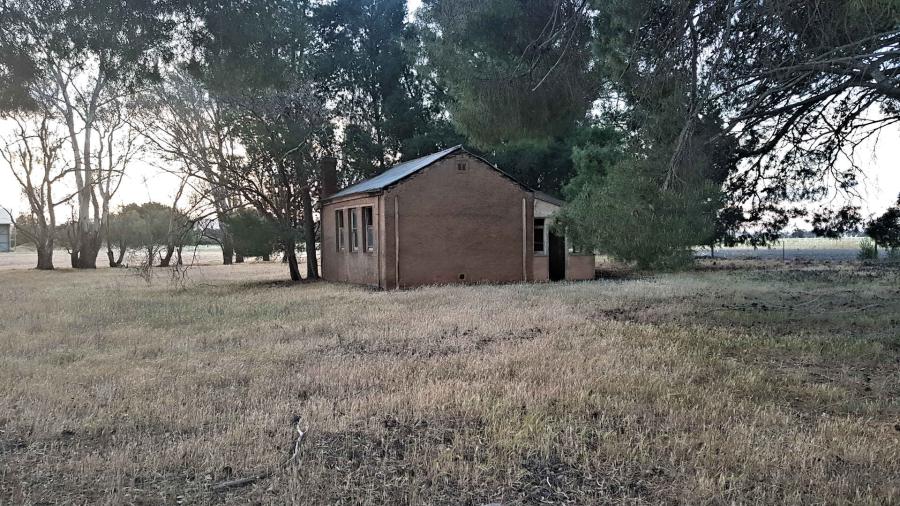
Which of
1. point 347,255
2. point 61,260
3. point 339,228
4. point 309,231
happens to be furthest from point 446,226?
point 61,260

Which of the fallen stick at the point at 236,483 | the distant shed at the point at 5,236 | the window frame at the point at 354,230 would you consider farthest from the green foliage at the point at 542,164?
the distant shed at the point at 5,236

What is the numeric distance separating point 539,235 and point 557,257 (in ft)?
7.10

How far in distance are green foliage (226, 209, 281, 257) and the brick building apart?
2717mm

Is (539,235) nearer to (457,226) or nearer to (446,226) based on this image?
(457,226)

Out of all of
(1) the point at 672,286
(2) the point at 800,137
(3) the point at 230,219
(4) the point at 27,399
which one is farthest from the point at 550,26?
(3) the point at 230,219

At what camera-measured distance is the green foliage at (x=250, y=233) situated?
73.6ft

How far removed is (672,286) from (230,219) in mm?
15066

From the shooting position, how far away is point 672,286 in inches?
774

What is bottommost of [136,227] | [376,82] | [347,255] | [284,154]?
[347,255]

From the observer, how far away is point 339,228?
23.7 m

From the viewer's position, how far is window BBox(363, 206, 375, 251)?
20766mm

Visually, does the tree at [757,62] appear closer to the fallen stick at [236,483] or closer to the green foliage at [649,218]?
the green foliage at [649,218]

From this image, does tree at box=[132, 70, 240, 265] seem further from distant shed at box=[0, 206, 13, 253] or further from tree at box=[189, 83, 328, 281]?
distant shed at box=[0, 206, 13, 253]

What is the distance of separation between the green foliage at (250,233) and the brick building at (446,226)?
272cm
